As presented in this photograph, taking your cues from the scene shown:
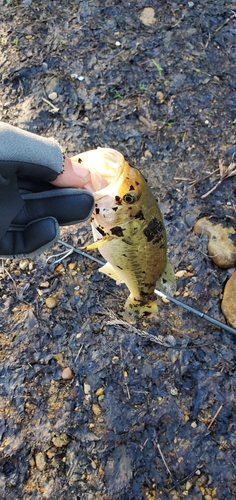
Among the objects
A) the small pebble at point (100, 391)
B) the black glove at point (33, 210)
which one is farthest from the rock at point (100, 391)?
the black glove at point (33, 210)

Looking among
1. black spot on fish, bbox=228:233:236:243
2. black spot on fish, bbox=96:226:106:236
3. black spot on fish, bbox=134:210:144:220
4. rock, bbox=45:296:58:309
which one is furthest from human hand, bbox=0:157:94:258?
black spot on fish, bbox=228:233:236:243

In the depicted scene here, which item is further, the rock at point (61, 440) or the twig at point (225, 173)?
the twig at point (225, 173)

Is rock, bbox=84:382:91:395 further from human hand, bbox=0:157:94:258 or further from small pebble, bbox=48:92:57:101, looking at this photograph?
small pebble, bbox=48:92:57:101

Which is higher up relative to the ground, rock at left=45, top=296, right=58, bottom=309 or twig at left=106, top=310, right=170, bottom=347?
rock at left=45, top=296, right=58, bottom=309

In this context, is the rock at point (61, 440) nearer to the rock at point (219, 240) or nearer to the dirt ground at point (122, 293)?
the dirt ground at point (122, 293)

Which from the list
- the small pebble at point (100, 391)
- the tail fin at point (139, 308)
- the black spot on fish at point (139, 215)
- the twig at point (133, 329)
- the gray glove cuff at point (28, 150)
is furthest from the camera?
the twig at point (133, 329)

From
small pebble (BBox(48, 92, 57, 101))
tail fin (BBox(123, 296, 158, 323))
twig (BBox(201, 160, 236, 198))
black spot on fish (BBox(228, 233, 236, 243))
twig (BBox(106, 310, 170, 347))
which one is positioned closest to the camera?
tail fin (BBox(123, 296, 158, 323))

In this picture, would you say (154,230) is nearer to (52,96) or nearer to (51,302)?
(51,302)

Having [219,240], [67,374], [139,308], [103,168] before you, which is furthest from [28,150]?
[219,240]
